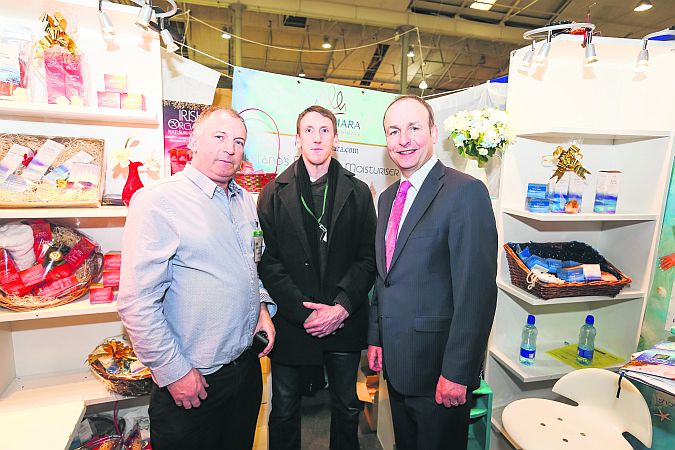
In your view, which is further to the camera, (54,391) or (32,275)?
(54,391)

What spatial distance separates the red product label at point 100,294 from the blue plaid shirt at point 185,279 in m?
0.55

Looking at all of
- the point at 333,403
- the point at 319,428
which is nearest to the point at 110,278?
the point at 333,403

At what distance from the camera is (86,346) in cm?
207

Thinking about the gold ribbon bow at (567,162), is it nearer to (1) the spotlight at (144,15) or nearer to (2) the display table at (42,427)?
(1) the spotlight at (144,15)

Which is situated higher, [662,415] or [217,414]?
[217,414]

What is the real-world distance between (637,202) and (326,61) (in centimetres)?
627

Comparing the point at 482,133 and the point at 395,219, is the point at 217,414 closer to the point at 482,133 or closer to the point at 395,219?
the point at 395,219

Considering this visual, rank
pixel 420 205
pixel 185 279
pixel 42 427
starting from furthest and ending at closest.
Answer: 1. pixel 420 205
2. pixel 185 279
3. pixel 42 427

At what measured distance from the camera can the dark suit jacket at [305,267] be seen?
Result: 1.83 metres

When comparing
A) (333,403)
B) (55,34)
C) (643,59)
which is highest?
(643,59)

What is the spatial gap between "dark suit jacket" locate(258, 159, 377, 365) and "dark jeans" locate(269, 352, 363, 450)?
0.08 metres

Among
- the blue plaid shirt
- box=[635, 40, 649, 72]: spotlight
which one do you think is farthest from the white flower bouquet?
the blue plaid shirt

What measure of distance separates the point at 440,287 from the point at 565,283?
1107mm

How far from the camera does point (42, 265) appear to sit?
5.64 ft
